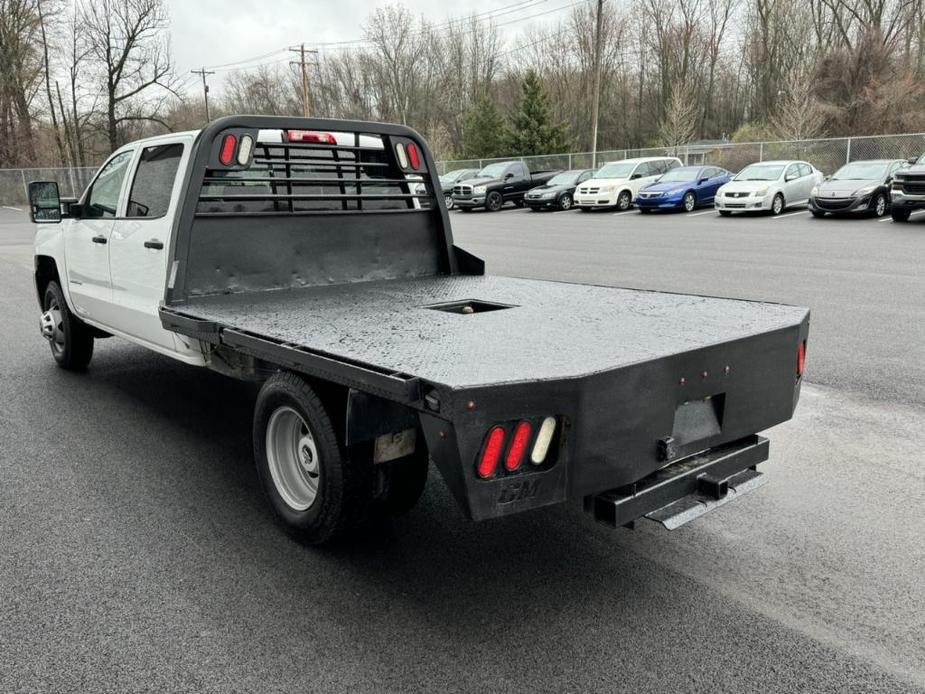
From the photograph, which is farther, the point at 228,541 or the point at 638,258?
the point at 638,258

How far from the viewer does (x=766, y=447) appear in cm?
353

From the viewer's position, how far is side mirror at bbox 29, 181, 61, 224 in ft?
20.5

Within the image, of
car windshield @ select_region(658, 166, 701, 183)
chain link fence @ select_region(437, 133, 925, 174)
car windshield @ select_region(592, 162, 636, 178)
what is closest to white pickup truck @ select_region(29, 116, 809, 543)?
car windshield @ select_region(658, 166, 701, 183)

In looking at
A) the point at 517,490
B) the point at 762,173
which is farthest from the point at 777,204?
the point at 517,490

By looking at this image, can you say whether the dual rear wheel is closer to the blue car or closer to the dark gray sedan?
the dark gray sedan

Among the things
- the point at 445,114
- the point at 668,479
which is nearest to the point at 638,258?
the point at 668,479

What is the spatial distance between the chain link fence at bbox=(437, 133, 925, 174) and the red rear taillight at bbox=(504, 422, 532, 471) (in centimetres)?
2906

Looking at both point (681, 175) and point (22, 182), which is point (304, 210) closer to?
point (681, 175)

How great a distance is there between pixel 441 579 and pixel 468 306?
1.75 m

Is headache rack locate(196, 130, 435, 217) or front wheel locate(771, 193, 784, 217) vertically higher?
headache rack locate(196, 130, 435, 217)

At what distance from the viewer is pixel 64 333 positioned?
22.6 feet

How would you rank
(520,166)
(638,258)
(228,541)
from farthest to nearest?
(520,166) → (638,258) → (228,541)

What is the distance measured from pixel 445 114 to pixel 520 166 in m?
34.5

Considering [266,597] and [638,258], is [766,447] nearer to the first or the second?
[266,597]
